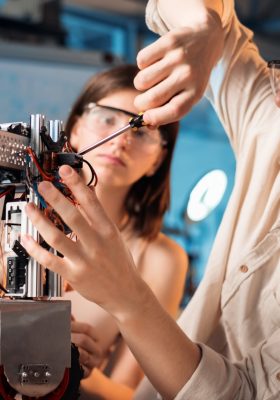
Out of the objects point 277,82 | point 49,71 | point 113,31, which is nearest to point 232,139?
point 277,82

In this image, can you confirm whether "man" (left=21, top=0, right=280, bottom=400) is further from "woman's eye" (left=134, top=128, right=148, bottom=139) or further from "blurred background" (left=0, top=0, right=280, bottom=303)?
"woman's eye" (left=134, top=128, right=148, bottom=139)

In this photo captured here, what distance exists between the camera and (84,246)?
100cm

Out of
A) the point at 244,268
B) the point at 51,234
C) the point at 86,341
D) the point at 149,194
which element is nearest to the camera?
the point at 51,234

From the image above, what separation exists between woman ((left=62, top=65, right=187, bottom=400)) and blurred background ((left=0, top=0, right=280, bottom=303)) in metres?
0.25

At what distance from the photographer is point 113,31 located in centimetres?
554

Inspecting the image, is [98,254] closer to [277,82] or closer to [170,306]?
[277,82]

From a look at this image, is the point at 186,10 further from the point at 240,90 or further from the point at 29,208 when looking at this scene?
the point at 29,208

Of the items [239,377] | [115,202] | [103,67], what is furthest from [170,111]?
[103,67]

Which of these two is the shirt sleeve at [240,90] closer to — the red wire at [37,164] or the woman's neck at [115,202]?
the red wire at [37,164]

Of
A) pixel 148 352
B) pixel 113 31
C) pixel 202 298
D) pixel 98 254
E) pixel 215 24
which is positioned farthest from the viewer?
pixel 113 31

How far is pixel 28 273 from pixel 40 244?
0.06 m

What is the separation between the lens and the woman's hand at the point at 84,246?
986 millimetres

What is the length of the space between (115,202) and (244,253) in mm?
1086

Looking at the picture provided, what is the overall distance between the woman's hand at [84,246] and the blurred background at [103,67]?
227 millimetres
